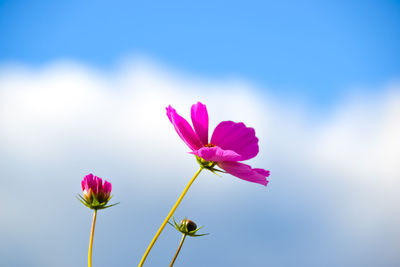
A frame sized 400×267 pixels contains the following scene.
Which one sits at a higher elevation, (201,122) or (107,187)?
(201,122)

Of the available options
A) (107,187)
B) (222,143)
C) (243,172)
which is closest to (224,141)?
(222,143)

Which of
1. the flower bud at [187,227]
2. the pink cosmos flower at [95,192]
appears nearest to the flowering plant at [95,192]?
the pink cosmos flower at [95,192]

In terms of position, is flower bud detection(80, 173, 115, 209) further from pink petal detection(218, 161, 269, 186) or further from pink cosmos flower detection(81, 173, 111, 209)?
pink petal detection(218, 161, 269, 186)

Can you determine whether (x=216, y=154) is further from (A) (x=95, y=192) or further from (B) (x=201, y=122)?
(A) (x=95, y=192)

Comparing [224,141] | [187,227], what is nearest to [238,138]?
[224,141]

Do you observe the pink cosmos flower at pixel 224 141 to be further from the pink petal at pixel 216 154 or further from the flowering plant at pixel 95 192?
the flowering plant at pixel 95 192

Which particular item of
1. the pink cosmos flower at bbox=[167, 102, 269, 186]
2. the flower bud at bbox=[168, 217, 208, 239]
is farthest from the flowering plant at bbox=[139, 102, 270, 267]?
the flower bud at bbox=[168, 217, 208, 239]

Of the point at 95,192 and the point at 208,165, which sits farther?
the point at 95,192
